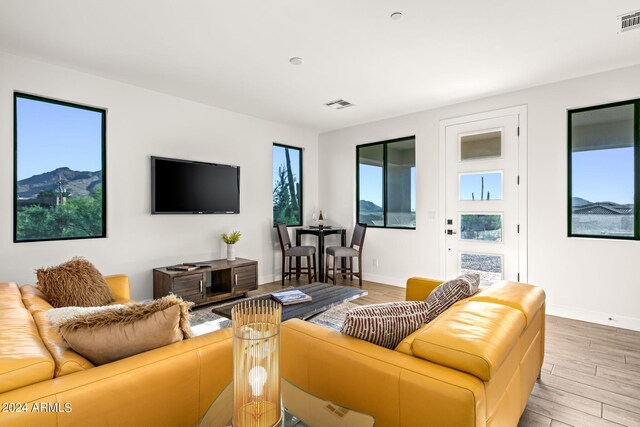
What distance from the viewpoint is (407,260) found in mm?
5105

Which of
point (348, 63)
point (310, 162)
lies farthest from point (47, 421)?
point (310, 162)

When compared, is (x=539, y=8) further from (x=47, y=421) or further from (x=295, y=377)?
(x=47, y=421)

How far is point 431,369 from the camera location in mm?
1180

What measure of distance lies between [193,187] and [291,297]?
97.0 inches

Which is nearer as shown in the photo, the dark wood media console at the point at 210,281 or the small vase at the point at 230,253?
the dark wood media console at the point at 210,281

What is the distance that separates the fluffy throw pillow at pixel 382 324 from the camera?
4.80 ft

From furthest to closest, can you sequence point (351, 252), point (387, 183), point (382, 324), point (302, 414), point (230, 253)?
point (387, 183) → point (351, 252) → point (230, 253) → point (382, 324) → point (302, 414)

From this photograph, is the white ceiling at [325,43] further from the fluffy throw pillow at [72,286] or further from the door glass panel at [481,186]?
the fluffy throw pillow at [72,286]

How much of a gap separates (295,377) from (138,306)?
2.52 feet

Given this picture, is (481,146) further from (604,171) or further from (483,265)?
(483,265)

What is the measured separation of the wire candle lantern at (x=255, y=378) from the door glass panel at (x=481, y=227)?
3.99m

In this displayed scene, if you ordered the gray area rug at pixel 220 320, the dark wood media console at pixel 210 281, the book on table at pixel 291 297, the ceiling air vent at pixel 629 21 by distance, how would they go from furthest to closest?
the dark wood media console at pixel 210 281 → the gray area rug at pixel 220 320 → the book on table at pixel 291 297 → the ceiling air vent at pixel 629 21

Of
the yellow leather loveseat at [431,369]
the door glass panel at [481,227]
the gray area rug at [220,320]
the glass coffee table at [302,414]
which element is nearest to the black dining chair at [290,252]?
the gray area rug at [220,320]

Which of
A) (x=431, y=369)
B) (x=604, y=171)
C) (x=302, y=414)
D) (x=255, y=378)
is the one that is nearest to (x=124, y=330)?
(x=255, y=378)
